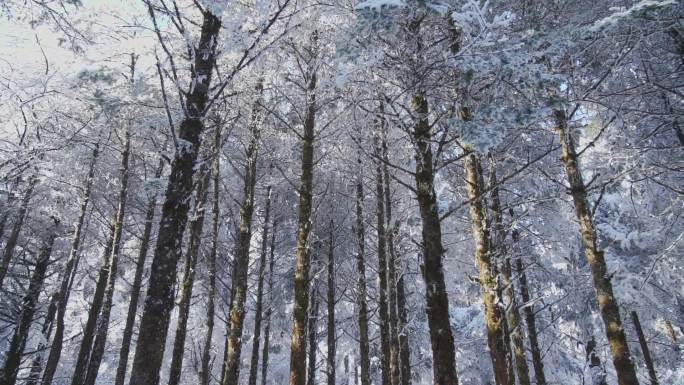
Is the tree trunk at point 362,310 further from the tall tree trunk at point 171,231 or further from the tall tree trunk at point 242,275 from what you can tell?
the tall tree trunk at point 171,231

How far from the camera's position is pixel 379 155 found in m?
9.93

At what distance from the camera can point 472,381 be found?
20.8 m

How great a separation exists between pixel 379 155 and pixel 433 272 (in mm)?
5528

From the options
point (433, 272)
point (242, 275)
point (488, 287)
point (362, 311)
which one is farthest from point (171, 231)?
point (362, 311)

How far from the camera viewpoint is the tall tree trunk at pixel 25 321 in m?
12.1

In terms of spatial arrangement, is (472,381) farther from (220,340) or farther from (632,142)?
(632,142)

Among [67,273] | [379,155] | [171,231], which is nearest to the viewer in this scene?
[171,231]

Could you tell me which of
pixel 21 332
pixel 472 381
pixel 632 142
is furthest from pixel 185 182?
pixel 472 381

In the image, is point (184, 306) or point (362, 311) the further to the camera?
point (362, 311)

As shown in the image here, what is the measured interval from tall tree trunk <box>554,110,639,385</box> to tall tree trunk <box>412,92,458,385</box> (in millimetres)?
3103

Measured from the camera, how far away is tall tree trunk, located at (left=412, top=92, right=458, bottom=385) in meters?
4.44

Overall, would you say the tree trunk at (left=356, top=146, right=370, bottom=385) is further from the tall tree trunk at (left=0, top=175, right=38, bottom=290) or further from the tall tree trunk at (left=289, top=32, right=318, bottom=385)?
the tall tree trunk at (left=0, top=175, right=38, bottom=290)

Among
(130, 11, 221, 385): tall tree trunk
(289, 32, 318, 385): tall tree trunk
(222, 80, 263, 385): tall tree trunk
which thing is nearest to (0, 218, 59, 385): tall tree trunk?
(222, 80, 263, 385): tall tree trunk

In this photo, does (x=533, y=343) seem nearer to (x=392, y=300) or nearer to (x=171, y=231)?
(x=392, y=300)
